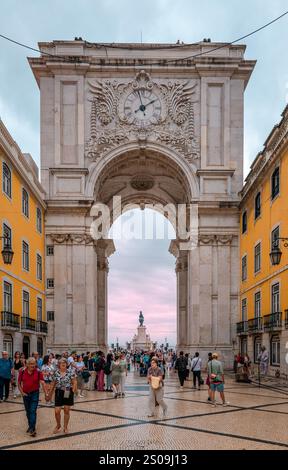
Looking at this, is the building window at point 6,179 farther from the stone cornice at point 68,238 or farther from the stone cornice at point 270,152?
the stone cornice at point 270,152

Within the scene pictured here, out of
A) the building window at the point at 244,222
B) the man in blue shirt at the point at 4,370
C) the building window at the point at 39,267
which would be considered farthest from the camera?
the building window at the point at 244,222

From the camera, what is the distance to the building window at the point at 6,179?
926 inches

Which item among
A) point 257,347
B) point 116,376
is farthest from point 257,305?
point 116,376

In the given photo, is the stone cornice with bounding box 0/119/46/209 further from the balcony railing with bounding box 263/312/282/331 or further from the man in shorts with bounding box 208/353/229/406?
the balcony railing with bounding box 263/312/282/331

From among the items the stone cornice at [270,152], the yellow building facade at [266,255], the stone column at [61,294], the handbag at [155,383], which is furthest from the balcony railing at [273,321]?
the stone column at [61,294]

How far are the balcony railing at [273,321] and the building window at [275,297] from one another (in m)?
0.41

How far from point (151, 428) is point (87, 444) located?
214cm

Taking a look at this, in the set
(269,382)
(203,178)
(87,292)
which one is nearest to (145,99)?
(203,178)

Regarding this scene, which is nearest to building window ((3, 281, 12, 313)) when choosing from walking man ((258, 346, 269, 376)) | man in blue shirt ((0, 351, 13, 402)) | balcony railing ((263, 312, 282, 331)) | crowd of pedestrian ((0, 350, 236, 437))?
crowd of pedestrian ((0, 350, 236, 437))

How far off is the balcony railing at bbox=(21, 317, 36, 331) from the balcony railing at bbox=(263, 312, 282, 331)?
11718mm

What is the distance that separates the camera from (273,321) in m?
24.8

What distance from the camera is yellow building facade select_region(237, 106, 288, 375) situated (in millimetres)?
23766

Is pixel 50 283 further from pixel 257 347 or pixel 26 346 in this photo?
pixel 257 347

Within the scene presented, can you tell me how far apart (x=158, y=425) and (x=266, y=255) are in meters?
16.7
